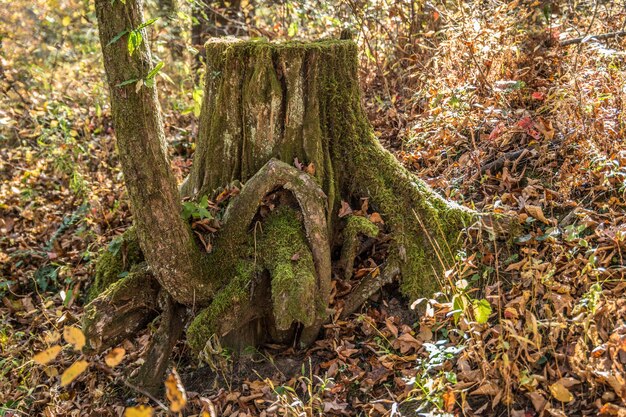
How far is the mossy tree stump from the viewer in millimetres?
4016

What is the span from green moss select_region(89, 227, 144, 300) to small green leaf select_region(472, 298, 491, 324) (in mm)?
2721

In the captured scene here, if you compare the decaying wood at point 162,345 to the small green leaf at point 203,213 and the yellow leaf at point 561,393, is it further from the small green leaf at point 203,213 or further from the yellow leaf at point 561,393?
the yellow leaf at point 561,393

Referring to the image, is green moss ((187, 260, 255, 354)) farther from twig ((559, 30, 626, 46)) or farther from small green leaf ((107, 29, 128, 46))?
twig ((559, 30, 626, 46))

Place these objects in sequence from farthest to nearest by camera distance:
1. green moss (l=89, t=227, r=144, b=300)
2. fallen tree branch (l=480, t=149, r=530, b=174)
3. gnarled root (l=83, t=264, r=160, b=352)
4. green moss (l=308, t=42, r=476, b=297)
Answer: fallen tree branch (l=480, t=149, r=530, b=174)
green moss (l=89, t=227, r=144, b=300)
green moss (l=308, t=42, r=476, b=297)
gnarled root (l=83, t=264, r=160, b=352)

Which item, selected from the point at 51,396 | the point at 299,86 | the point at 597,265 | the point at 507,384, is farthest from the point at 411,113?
the point at 51,396

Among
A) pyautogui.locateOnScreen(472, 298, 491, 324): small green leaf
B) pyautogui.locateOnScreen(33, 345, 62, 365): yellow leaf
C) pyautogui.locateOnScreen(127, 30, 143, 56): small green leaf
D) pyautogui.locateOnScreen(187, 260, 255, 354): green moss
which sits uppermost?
pyautogui.locateOnScreen(127, 30, 143, 56): small green leaf

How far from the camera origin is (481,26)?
5.79 metres

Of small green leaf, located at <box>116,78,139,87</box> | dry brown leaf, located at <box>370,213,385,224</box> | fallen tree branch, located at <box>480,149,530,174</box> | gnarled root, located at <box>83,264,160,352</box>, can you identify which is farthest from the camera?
fallen tree branch, located at <box>480,149,530,174</box>

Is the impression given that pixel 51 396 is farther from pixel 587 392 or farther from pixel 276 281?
pixel 587 392

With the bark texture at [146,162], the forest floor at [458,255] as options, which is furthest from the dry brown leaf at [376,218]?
the bark texture at [146,162]

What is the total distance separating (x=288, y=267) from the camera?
3.99 meters

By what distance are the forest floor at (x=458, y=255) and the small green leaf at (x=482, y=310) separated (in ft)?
0.11

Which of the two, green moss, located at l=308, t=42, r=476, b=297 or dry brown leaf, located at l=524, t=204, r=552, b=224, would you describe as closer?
dry brown leaf, located at l=524, t=204, r=552, b=224

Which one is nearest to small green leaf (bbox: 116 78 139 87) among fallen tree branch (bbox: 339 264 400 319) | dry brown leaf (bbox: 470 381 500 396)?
fallen tree branch (bbox: 339 264 400 319)
